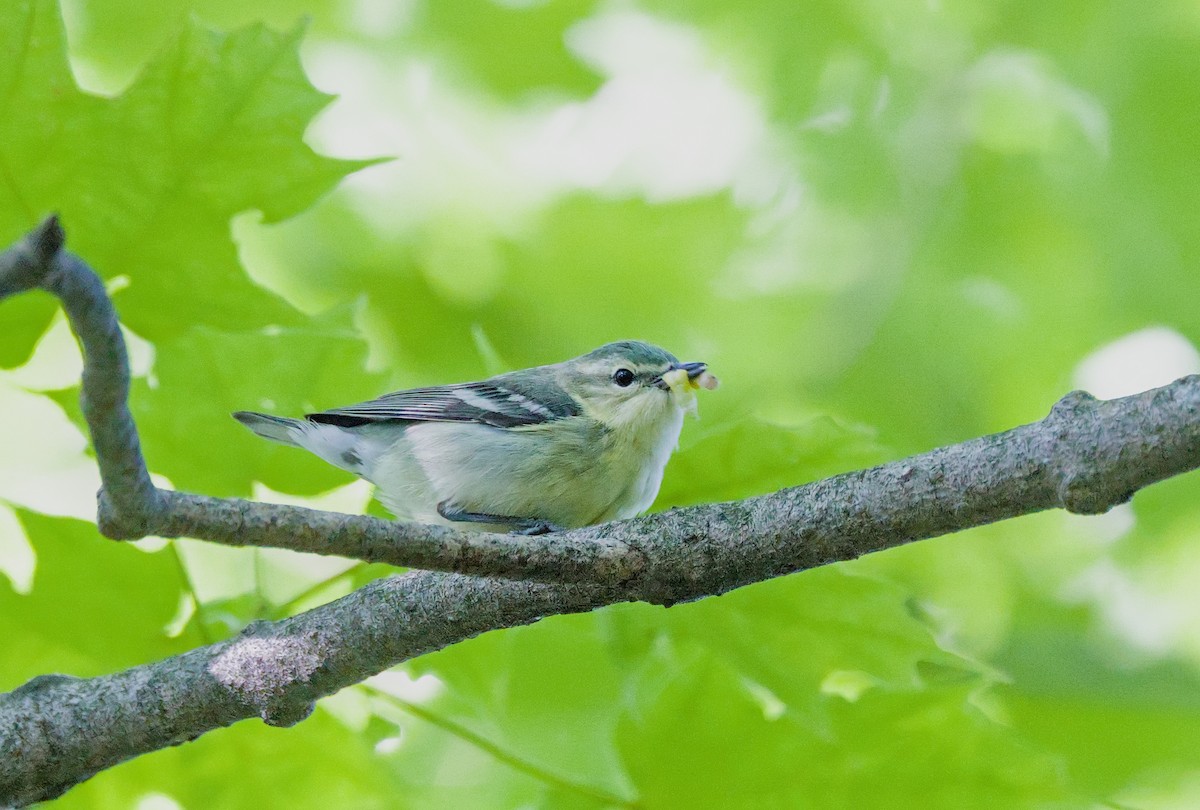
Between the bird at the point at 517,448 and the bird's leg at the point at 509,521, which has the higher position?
the bird at the point at 517,448

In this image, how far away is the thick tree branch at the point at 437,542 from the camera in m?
1.63

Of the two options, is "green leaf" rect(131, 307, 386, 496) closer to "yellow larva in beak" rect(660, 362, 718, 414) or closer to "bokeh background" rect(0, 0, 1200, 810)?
"bokeh background" rect(0, 0, 1200, 810)

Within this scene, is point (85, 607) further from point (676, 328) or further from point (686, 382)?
point (676, 328)

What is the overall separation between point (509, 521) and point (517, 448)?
27 centimetres

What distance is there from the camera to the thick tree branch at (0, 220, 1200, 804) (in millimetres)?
1629

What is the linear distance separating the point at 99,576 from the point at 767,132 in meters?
3.96

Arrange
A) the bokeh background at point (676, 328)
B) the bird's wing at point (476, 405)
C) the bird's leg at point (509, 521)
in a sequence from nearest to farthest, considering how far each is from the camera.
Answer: the bokeh background at point (676, 328) → the bird's leg at point (509, 521) → the bird's wing at point (476, 405)

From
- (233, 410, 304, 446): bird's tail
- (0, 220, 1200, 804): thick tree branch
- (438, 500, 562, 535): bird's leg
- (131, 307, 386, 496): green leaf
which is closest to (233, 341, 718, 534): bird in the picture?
(438, 500, 562, 535): bird's leg

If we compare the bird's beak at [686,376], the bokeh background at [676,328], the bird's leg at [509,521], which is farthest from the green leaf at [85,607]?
the bird's beak at [686,376]

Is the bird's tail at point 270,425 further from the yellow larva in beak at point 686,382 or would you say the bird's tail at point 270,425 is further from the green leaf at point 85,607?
the yellow larva in beak at point 686,382

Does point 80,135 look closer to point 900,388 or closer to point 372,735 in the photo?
point 372,735

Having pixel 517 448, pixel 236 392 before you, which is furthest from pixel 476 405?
pixel 236 392

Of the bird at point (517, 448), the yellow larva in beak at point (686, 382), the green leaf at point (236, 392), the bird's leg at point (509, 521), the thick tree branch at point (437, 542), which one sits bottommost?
the thick tree branch at point (437, 542)

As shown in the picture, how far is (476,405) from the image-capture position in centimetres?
418
